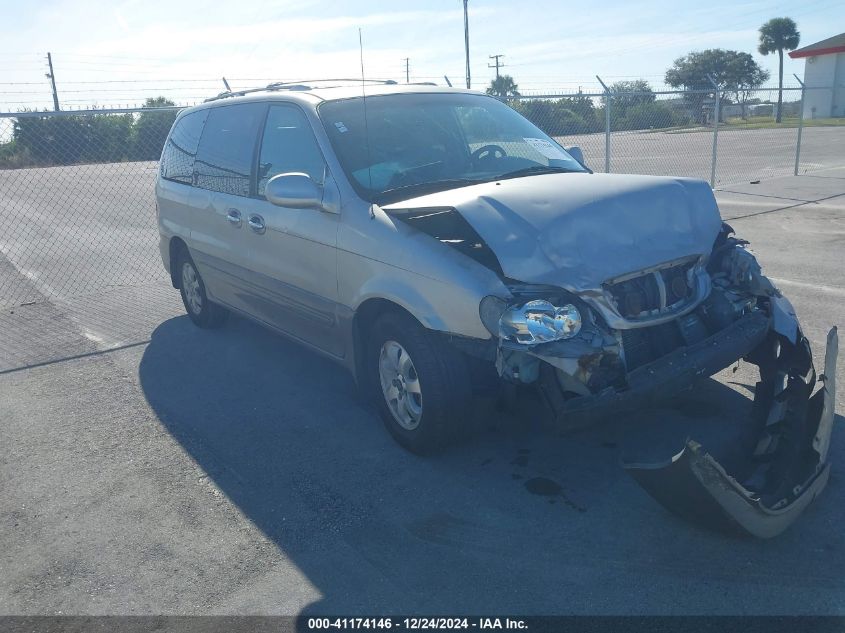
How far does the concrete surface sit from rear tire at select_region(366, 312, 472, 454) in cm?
19

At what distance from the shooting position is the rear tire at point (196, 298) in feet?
22.2

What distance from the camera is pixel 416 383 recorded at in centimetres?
408

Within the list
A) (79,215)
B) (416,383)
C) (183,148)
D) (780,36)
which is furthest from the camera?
(780,36)

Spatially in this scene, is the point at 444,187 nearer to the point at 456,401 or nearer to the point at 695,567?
the point at 456,401

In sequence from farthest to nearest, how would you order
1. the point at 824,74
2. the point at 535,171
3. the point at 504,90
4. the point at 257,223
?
the point at 824,74 < the point at 504,90 < the point at 257,223 < the point at 535,171

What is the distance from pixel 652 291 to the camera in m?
3.81

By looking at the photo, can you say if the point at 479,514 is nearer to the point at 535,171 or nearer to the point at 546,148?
the point at 535,171

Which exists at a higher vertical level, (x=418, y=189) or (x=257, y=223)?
(x=418, y=189)

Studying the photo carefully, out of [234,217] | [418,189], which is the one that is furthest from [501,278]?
[234,217]

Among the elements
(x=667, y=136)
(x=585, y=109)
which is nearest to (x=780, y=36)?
(x=667, y=136)

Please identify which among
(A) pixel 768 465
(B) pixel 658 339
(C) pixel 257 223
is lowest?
(A) pixel 768 465

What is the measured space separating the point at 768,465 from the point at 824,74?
2244 inches

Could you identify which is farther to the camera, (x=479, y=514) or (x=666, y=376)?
(x=479, y=514)

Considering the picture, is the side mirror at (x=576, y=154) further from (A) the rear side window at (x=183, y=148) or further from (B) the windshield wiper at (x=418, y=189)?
(A) the rear side window at (x=183, y=148)
